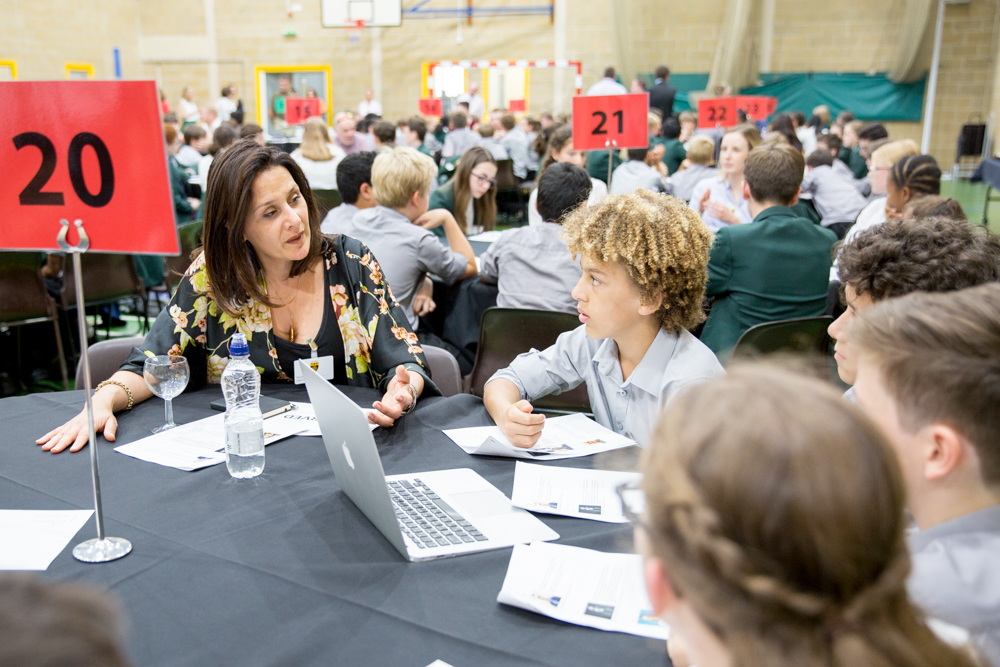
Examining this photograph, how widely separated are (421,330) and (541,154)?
5924 mm

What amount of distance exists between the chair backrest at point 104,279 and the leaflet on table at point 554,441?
10.0 feet

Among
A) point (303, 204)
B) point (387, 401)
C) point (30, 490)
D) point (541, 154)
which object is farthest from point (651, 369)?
point (541, 154)

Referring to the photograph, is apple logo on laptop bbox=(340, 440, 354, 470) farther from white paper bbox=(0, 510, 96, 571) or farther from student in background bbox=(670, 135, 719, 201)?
student in background bbox=(670, 135, 719, 201)

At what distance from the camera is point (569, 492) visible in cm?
140

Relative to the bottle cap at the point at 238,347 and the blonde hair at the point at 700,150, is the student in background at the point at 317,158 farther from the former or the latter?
the bottle cap at the point at 238,347

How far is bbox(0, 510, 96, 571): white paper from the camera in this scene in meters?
1.17

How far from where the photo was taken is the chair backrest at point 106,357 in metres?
2.14

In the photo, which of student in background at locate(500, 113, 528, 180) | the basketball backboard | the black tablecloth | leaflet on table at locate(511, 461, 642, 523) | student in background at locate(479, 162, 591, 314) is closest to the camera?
the black tablecloth

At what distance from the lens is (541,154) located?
9.03 m

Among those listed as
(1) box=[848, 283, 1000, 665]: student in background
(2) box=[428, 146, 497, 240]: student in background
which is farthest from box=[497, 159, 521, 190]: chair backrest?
(1) box=[848, 283, 1000, 665]: student in background

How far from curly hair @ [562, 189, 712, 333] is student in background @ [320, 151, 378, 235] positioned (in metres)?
2.36

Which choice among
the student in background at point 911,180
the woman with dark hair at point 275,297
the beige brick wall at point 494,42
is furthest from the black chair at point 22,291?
the beige brick wall at point 494,42

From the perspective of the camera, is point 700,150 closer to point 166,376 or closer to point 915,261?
point 915,261

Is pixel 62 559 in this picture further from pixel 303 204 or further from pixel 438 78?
pixel 438 78
